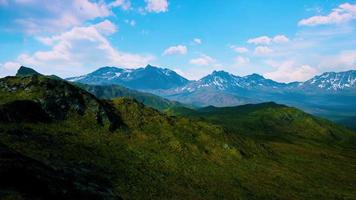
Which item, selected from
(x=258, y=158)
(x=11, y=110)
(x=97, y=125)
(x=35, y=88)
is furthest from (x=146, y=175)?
(x=258, y=158)

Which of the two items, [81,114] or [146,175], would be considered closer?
[146,175]

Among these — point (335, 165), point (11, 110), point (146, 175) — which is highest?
point (11, 110)

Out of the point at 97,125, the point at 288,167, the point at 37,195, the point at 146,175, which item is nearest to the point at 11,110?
the point at 97,125

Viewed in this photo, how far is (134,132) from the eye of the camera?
326 feet

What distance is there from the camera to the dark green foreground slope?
196 ft

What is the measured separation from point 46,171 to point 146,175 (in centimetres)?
3898

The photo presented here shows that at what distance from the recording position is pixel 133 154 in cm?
8569

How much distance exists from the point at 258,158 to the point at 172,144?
1404 inches

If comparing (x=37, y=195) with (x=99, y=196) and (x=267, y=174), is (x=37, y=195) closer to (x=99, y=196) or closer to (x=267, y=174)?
(x=99, y=196)

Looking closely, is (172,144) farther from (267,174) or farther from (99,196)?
(99,196)

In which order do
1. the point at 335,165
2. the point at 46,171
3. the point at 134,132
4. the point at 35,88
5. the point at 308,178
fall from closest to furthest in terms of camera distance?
the point at 46,171 < the point at 35,88 < the point at 134,132 < the point at 308,178 < the point at 335,165

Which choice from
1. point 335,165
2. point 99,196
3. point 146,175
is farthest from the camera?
point 335,165

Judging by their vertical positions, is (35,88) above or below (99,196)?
above

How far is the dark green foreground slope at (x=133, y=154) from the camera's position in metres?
59.8
